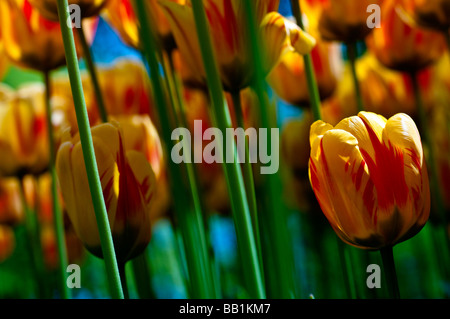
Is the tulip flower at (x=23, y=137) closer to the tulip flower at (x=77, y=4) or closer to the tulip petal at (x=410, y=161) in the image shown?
the tulip flower at (x=77, y=4)

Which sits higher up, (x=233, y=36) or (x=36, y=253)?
(x=233, y=36)

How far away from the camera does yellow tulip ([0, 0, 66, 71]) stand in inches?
18.5

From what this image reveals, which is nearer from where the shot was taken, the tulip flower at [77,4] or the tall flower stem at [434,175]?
the tulip flower at [77,4]

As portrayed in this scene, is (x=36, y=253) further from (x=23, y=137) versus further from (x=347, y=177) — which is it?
(x=347, y=177)

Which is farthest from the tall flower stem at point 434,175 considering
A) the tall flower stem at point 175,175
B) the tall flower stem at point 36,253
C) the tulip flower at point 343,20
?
the tall flower stem at point 36,253

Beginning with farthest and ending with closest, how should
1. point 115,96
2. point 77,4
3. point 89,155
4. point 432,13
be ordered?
point 115,96 < point 432,13 < point 77,4 < point 89,155

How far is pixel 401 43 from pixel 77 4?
0.32m

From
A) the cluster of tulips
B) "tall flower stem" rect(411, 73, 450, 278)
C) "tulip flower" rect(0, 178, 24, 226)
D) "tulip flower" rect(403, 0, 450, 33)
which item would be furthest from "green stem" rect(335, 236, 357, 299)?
"tulip flower" rect(0, 178, 24, 226)

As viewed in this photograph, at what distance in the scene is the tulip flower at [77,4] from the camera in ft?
1.25

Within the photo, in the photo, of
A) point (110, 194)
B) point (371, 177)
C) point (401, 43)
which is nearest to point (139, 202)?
point (110, 194)

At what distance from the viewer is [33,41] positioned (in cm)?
47

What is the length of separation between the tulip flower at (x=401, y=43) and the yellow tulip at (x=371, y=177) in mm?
286
